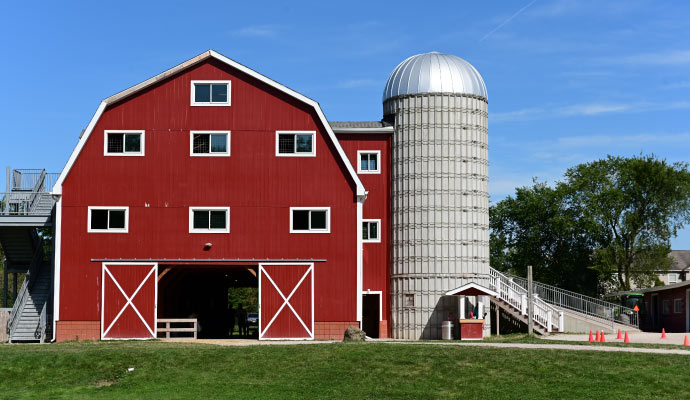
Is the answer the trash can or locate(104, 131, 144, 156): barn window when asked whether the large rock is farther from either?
locate(104, 131, 144, 156): barn window

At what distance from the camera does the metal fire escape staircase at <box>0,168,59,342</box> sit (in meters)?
37.7

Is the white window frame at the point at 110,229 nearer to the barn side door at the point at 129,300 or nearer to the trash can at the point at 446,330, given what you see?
the barn side door at the point at 129,300

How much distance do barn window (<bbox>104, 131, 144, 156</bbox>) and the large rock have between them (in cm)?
1127

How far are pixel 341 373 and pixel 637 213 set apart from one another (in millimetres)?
54802

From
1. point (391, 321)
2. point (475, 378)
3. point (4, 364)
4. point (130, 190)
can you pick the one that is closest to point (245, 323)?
point (391, 321)

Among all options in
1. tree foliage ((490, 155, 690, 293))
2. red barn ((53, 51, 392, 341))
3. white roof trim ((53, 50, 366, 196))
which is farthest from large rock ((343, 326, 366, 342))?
tree foliage ((490, 155, 690, 293))

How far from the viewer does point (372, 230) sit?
4281cm

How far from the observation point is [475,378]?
2502 cm

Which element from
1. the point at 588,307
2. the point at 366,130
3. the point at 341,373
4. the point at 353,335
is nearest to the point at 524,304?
the point at 366,130

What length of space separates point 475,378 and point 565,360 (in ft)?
10.1

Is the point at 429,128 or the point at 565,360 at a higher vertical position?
the point at 429,128

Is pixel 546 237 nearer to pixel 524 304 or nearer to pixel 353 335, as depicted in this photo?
pixel 524 304

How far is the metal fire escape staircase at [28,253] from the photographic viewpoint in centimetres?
3766

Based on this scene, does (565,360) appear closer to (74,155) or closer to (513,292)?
(513,292)
